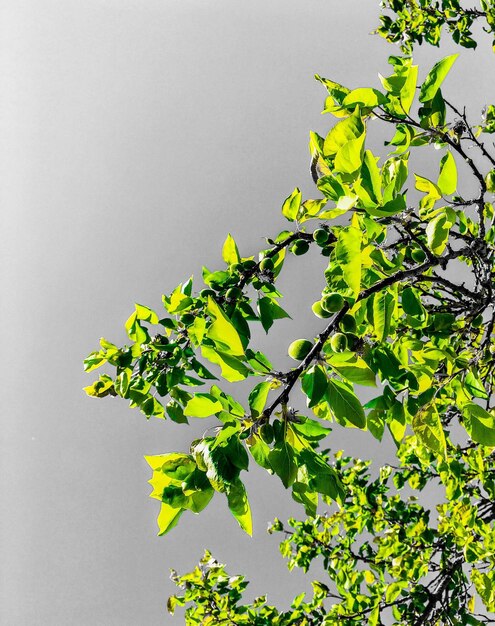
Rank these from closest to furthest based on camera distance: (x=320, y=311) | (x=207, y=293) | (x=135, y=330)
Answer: (x=320, y=311) → (x=207, y=293) → (x=135, y=330)

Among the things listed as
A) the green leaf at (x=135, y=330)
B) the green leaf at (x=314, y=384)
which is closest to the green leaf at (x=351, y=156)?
the green leaf at (x=314, y=384)

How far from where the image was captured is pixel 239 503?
45.3 inches

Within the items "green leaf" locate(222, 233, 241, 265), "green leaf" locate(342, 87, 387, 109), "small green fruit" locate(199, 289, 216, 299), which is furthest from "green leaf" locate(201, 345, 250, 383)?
"green leaf" locate(342, 87, 387, 109)

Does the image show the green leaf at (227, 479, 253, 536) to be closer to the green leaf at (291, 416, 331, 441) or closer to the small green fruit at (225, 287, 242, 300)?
the green leaf at (291, 416, 331, 441)

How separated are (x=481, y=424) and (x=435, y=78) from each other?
1019mm

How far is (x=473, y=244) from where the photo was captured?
168 cm

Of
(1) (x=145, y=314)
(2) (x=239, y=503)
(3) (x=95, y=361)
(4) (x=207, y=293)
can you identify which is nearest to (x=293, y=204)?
(4) (x=207, y=293)

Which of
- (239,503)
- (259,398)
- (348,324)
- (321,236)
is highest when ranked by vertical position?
(321,236)

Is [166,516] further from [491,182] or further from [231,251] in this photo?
[491,182]

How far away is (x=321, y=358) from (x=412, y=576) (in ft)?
8.98

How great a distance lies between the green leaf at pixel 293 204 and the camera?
173 cm

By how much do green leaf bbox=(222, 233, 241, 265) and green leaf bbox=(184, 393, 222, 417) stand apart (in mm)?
888

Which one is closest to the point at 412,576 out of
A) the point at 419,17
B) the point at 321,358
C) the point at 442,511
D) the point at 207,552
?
the point at 442,511

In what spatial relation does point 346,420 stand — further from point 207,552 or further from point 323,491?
point 207,552
